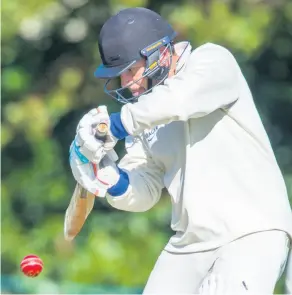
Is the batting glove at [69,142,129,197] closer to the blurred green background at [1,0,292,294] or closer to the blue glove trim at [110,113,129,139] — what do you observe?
the blue glove trim at [110,113,129,139]

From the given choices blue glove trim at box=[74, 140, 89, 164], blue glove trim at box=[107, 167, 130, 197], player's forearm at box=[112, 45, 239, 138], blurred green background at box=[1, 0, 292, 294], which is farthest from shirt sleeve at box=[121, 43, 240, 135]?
blurred green background at box=[1, 0, 292, 294]

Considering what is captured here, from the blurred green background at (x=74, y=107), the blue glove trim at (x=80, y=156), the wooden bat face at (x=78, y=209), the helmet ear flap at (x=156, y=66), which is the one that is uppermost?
the helmet ear flap at (x=156, y=66)

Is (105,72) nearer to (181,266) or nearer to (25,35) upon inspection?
(181,266)

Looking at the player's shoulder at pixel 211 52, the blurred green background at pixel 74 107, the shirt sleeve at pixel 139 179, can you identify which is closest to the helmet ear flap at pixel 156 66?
the player's shoulder at pixel 211 52

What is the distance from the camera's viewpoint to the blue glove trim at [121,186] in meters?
4.50

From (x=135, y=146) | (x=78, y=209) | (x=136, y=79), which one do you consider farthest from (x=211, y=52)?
(x=78, y=209)

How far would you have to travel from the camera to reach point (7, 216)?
9.30 m

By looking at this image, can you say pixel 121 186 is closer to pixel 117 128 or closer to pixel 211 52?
pixel 117 128

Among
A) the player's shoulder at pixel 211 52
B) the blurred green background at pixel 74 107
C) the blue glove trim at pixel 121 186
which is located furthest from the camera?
the blurred green background at pixel 74 107

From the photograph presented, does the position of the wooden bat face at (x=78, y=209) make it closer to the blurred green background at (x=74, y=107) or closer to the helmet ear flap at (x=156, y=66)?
the helmet ear flap at (x=156, y=66)

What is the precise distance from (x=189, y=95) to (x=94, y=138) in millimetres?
361

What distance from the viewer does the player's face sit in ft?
14.3

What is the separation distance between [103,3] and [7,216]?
6.01ft

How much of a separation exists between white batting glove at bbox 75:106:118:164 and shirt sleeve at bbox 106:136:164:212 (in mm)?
419
